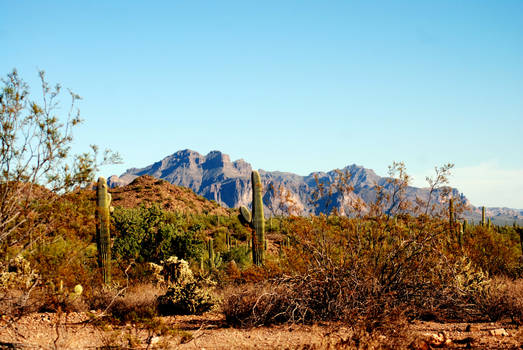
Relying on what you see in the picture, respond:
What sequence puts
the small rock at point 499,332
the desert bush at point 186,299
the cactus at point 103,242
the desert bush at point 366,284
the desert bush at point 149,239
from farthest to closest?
1. the desert bush at point 149,239
2. the cactus at point 103,242
3. the desert bush at point 186,299
4. the desert bush at point 366,284
5. the small rock at point 499,332

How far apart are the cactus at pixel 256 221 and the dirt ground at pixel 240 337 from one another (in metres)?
4.85

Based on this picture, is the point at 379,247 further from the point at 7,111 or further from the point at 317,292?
the point at 7,111

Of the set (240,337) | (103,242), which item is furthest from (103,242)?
(240,337)

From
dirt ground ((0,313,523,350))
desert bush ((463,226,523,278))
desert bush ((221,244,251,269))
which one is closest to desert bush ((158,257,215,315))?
dirt ground ((0,313,523,350))

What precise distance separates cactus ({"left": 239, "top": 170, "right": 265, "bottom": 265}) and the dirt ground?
4.85 m

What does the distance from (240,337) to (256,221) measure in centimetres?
727

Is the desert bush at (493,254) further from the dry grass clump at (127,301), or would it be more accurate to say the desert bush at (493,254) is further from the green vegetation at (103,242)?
the green vegetation at (103,242)

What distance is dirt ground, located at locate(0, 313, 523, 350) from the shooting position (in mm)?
6630

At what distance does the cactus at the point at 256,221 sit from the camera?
1416cm

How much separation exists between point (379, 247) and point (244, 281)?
4.20 metres

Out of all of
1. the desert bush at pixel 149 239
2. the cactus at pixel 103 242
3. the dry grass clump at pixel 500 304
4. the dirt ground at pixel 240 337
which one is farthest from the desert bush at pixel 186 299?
the dry grass clump at pixel 500 304

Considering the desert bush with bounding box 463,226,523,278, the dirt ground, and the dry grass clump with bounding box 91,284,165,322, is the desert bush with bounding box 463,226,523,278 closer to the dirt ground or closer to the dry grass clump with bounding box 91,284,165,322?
the dirt ground

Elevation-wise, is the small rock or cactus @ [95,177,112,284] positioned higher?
cactus @ [95,177,112,284]

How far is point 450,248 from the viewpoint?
11.8 meters
